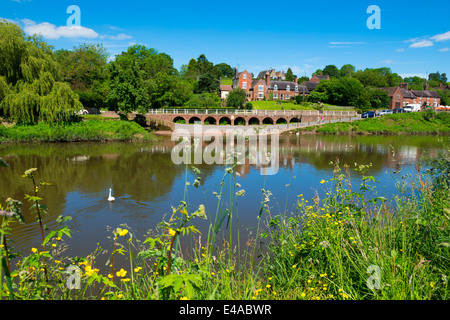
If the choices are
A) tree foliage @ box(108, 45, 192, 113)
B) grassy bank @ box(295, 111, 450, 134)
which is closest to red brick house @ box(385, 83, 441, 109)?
grassy bank @ box(295, 111, 450, 134)

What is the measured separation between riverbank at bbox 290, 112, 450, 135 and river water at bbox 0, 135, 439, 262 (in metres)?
21.2

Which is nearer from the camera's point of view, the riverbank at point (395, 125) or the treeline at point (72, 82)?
the treeline at point (72, 82)

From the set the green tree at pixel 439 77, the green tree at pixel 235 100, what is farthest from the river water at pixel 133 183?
the green tree at pixel 439 77

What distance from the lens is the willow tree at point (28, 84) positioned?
98.1 ft

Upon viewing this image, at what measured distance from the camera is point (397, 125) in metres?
55.3

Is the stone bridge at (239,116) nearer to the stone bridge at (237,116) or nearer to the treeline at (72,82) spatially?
the stone bridge at (237,116)

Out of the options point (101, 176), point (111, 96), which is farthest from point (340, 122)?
point (101, 176)

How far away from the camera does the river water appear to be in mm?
11250

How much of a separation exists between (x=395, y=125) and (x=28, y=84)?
55881 mm

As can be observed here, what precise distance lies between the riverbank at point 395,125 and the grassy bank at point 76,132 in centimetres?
2673

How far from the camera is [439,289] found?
161 inches

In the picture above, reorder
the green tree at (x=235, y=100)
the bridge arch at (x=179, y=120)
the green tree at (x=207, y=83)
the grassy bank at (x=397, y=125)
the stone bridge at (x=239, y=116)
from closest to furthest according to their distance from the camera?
the stone bridge at (x=239, y=116) < the bridge arch at (x=179, y=120) < the grassy bank at (x=397, y=125) < the green tree at (x=235, y=100) < the green tree at (x=207, y=83)

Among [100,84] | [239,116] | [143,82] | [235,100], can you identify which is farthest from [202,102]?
[100,84]
